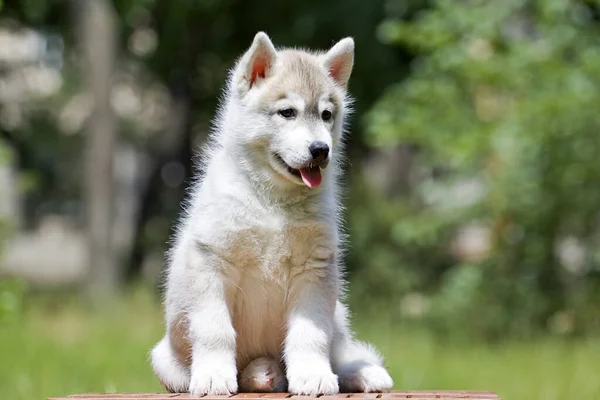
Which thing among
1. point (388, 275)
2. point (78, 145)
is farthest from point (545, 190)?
point (78, 145)

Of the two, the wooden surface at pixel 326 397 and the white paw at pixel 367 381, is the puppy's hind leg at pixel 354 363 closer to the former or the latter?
the white paw at pixel 367 381

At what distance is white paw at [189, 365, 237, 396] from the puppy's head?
2.98 feet

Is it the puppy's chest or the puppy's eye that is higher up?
the puppy's eye

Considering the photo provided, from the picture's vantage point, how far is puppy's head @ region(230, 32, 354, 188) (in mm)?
4727

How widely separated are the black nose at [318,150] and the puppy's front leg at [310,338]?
557 mm

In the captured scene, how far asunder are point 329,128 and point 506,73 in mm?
7351

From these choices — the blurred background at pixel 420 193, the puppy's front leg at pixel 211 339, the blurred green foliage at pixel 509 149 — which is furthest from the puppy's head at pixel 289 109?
the blurred green foliage at pixel 509 149

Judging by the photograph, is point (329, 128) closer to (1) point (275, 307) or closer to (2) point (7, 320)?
(1) point (275, 307)

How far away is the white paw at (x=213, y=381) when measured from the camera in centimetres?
451

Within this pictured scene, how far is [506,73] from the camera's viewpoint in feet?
38.8

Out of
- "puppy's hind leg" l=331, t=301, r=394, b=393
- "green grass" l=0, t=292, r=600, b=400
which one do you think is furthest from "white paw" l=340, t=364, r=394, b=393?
"green grass" l=0, t=292, r=600, b=400

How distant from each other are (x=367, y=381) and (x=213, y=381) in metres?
0.78

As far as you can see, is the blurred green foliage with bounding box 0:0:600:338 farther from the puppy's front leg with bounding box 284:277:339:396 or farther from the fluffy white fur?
the puppy's front leg with bounding box 284:277:339:396

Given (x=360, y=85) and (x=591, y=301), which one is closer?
(x=591, y=301)
